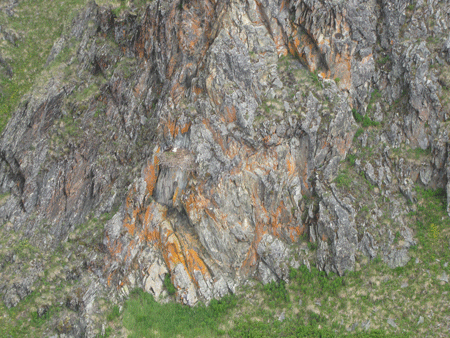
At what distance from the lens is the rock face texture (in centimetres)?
1828

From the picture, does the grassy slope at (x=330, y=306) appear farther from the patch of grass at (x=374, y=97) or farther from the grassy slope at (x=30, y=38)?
the grassy slope at (x=30, y=38)

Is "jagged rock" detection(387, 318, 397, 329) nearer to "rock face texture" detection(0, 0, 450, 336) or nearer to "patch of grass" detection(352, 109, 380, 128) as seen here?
"rock face texture" detection(0, 0, 450, 336)

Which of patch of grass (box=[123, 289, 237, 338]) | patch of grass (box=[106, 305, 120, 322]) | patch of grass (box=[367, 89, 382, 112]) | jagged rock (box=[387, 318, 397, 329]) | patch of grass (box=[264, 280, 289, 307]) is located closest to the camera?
jagged rock (box=[387, 318, 397, 329])

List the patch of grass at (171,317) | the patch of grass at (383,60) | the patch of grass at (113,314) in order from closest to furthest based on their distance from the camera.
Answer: the patch of grass at (171,317)
the patch of grass at (113,314)
the patch of grass at (383,60)

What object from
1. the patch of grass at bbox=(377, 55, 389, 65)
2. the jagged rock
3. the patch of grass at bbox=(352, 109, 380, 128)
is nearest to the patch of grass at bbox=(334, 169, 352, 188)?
the patch of grass at bbox=(352, 109, 380, 128)

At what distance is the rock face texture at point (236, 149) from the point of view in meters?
18.3

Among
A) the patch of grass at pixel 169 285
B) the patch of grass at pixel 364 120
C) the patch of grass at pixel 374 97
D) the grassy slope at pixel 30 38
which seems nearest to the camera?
the patch of grass at pixel 169 285

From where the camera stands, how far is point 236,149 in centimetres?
1877

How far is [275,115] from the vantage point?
19.2 metres

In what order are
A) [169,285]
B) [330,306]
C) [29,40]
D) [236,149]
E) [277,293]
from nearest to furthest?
1. [330,306]
2. [277,293]
3. [169,285]
4. [236,149]
5. [29,40]

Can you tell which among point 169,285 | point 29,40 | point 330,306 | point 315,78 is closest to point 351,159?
point 315,78

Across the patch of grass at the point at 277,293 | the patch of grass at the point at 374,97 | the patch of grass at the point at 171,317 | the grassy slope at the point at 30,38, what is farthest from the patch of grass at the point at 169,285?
the grassy slope at the point at 30,38

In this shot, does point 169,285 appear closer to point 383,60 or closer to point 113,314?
point 113,314

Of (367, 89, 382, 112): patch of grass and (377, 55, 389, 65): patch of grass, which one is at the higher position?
(377, 55, 389, 65): patch of grass
